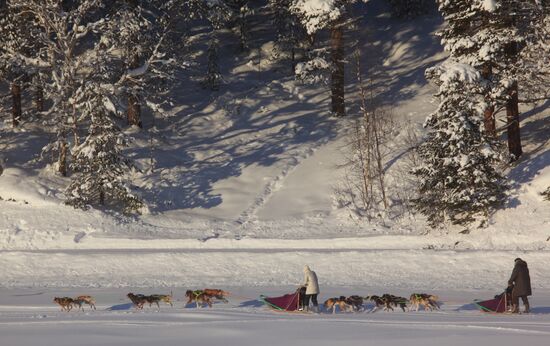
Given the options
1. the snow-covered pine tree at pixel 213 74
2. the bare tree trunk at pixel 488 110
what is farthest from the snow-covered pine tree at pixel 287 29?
the bare tree trunk at pixel 488 110

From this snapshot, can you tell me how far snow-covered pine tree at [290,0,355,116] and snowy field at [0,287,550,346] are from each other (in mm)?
19208

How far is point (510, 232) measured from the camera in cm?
2252

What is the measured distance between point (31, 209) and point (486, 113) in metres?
18.7

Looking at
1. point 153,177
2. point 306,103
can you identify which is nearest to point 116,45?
point 153,177

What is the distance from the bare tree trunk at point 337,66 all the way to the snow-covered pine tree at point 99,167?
13148 millimetres

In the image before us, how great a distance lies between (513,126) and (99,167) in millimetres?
16717

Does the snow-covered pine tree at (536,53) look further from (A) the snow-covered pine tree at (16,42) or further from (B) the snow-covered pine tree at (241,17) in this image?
(B) the snow-covered pine tree at (241,17)

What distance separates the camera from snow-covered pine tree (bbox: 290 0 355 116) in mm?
32344

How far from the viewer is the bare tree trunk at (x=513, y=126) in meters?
26.1

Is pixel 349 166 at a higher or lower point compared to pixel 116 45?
lower

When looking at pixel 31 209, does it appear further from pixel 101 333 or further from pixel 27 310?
pixel 101 333

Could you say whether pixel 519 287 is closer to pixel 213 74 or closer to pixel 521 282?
pixel 521 282

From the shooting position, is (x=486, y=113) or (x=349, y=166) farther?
(x=349, y=166)

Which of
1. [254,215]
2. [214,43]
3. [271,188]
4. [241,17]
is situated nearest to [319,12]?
[214,43]
